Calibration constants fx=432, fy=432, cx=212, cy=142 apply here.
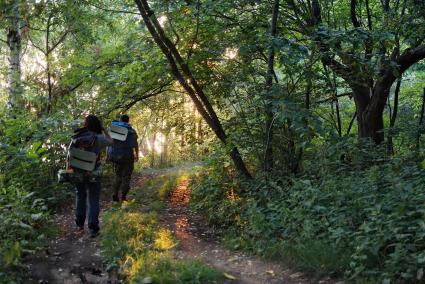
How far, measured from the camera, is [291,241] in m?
6.20

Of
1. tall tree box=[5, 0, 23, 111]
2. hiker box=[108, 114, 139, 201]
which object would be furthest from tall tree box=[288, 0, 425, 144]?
tall tree box=[5, 0, 23, 111]

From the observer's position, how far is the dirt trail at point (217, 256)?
218 inches

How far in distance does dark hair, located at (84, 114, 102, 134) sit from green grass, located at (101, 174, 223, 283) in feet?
5.50

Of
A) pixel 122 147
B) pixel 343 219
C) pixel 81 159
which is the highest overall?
pixel 122 147

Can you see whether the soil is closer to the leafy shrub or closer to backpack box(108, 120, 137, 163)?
the leafy shrub

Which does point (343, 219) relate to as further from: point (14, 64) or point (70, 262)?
point (14, 64)

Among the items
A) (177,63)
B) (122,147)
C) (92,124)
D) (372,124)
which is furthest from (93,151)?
(372,124)

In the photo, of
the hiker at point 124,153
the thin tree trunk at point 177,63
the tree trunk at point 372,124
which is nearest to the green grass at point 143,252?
the hiker at point 124,153

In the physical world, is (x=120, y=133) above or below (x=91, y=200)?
above

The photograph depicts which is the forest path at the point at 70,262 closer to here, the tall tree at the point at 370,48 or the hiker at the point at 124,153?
the hiker at the point at 124,153

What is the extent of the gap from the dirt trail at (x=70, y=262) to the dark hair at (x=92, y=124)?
189cm

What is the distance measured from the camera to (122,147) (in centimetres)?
994

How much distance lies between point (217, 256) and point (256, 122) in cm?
334

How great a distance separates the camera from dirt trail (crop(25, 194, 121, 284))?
571 centimetres
